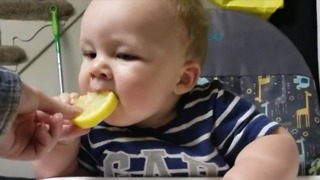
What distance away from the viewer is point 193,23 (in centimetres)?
89

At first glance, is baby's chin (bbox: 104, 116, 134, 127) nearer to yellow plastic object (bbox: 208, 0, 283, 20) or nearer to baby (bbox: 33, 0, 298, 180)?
baby (bbox: 33, 0, 298, 180)

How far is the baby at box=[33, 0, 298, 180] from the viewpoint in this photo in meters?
0.82

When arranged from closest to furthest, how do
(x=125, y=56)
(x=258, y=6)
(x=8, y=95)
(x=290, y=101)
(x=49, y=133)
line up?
1. (x=8, y=95)
2. (x=49, y=133)
3. (x=125, y=56)
4. (x=290, y=101)
5. (x=258, y=6)

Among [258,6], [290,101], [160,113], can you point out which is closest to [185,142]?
[160,113]


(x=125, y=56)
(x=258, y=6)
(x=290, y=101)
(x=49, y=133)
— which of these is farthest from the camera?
(x=258, y=6)

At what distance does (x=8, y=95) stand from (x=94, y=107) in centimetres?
17

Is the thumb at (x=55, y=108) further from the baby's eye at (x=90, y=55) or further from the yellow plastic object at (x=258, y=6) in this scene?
the yellow plastic object at (x=258, y=6)

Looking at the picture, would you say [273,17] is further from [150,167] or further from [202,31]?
[150,167]

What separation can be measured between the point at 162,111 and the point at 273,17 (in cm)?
60

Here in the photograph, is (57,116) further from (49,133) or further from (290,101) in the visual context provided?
(290,101)

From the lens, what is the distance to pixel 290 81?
1159mm

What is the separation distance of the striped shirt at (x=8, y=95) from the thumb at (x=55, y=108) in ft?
0.23

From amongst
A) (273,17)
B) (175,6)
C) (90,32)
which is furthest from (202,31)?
(273,17)

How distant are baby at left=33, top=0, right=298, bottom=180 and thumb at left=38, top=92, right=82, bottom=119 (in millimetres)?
67
